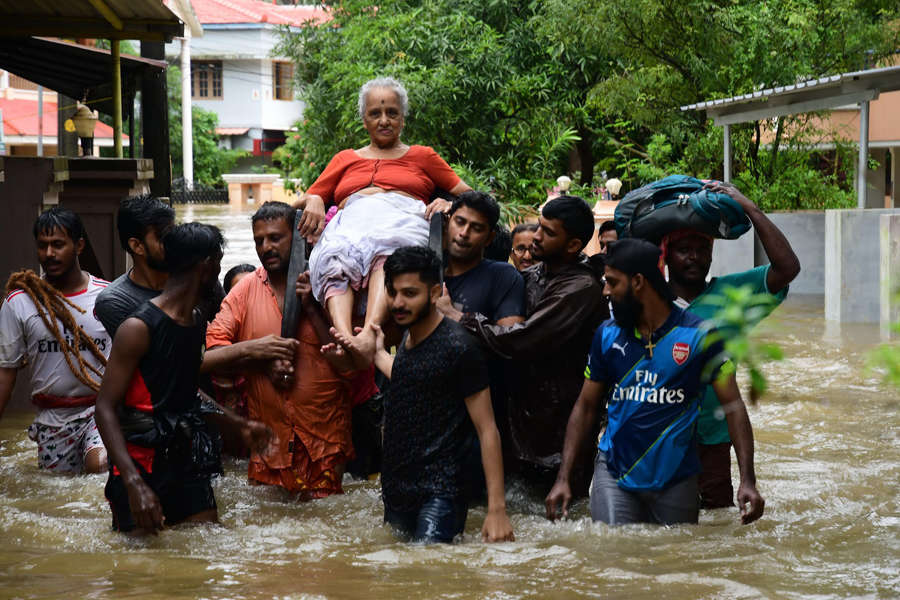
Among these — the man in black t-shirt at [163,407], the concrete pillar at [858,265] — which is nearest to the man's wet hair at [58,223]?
the man in black t-shirt at [163,407]

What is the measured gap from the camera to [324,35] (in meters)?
23.8

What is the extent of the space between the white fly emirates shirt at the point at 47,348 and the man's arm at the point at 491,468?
292 centimetres

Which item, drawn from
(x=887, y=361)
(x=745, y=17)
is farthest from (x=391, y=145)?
(x=745, y=17)

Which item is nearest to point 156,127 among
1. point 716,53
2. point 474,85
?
point 474,85

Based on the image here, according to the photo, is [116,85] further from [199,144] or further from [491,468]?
[199,144]

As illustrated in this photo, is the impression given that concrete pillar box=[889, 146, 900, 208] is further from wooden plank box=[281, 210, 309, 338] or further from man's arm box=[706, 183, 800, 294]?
wooden plank box=[281, 210, 309, 338]

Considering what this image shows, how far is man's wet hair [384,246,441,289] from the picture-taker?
529 centimetres

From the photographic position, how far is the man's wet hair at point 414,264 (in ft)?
17.3

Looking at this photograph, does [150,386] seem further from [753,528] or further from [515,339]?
[753,528]

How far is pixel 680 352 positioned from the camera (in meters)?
5.21

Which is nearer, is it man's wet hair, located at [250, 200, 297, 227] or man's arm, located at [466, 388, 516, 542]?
man's arm, located at [466, 388, 516, 542]

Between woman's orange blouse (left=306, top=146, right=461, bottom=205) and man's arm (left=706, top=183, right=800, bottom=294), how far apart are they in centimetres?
186

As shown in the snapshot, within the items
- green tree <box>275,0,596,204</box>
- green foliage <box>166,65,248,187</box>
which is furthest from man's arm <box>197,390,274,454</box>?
green foliage <box>166,65,248,187</box>

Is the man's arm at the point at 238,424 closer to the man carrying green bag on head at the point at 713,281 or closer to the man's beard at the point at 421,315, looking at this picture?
the man's beard at the point at 421,315
